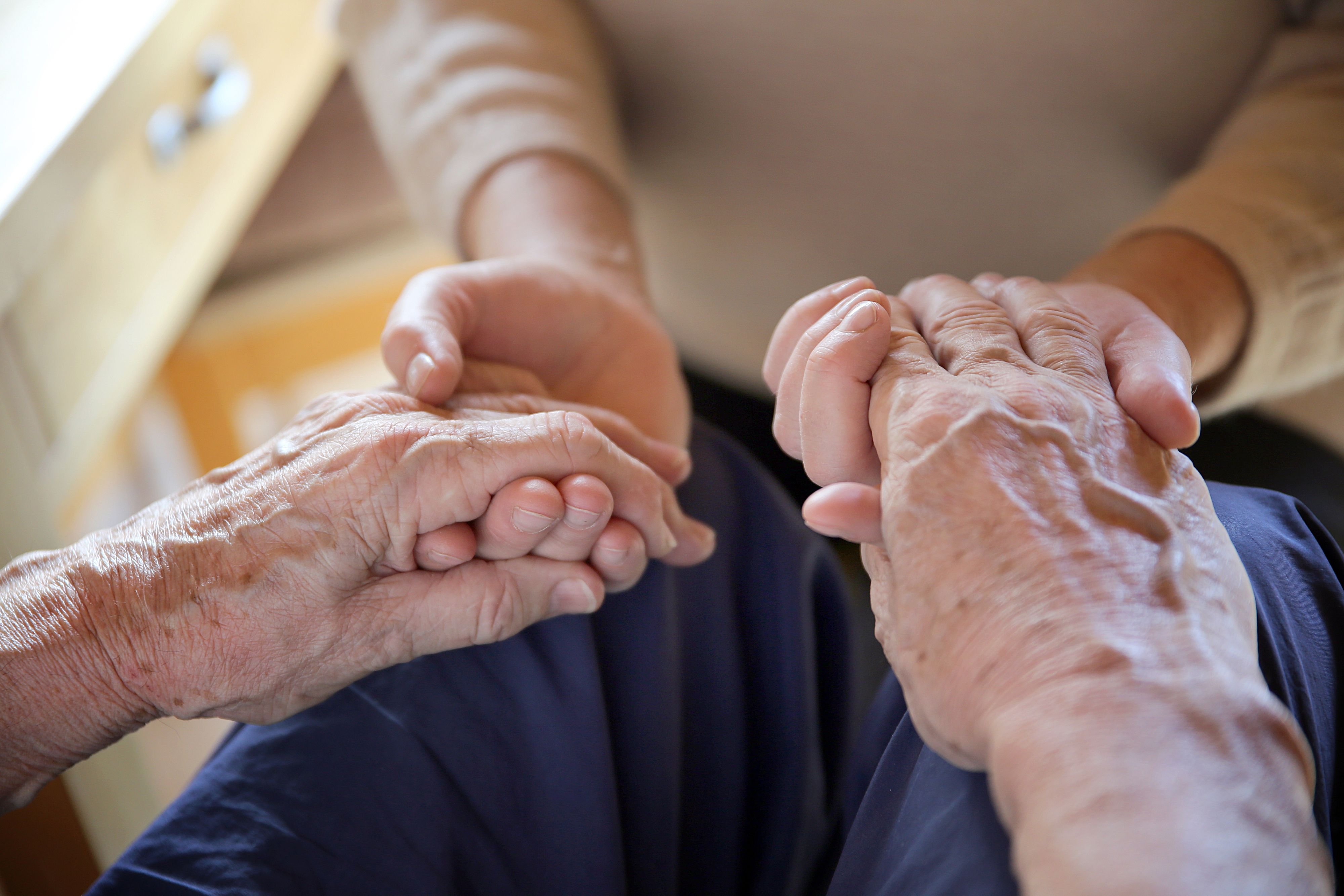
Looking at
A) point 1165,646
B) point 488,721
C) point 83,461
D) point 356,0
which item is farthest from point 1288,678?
point 83,461

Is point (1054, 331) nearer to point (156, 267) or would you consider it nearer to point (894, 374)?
point (894, 374)

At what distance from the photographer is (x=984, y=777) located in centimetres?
35

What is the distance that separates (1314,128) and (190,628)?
700 millimetres

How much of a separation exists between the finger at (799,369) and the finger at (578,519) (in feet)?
0.31

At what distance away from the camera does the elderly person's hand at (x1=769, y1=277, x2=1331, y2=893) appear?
27cm

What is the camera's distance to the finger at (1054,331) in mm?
416

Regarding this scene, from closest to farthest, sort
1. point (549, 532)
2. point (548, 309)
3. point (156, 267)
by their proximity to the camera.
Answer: point (549, 532) < point (548, 309) < point (156, 267)

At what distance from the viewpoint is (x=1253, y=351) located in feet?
1.84

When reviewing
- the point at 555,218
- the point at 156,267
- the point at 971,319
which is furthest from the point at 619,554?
the point at 156,267

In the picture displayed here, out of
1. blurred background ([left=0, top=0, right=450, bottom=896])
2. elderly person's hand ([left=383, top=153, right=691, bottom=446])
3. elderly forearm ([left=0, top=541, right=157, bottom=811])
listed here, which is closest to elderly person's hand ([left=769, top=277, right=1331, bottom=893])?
elderly person's hand ([left=383, top=153, right=691, bottom=446])

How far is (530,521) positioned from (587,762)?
0.13 m

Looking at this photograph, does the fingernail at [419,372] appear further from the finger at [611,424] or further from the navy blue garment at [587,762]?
the navy blue garment at [587,762]

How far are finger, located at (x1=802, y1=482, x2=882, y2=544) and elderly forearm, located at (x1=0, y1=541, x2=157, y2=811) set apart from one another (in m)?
0.32

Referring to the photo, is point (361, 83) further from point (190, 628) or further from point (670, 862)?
point (670, 862)
